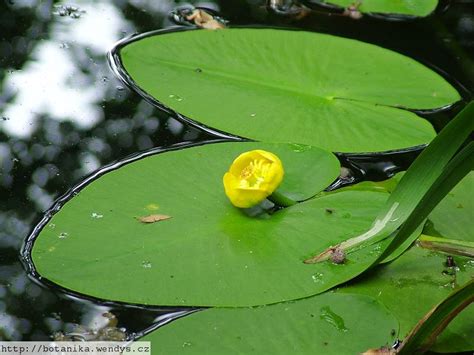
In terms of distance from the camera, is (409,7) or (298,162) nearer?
(298,162)

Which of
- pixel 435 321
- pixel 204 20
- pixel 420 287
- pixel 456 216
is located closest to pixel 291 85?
pixel 204 20

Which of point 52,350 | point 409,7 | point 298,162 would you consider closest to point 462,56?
point 409,7

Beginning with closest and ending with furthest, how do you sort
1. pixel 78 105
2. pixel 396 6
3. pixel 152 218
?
pixel 152 218 → pixel 78 105 → pixel 396 6

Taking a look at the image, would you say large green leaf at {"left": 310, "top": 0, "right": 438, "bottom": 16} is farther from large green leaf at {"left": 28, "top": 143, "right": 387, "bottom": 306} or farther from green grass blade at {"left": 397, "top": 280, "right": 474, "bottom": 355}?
green grass blade at {"left": 397, "top": 280, "right": 474, "bottom": 355}

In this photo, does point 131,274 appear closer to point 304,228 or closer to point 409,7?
point 304,228

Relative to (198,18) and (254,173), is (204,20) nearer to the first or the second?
(198,18)

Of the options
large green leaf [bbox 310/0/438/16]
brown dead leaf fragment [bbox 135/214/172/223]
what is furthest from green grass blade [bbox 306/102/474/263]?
large green leaf [bbox 310/0/438/16]
